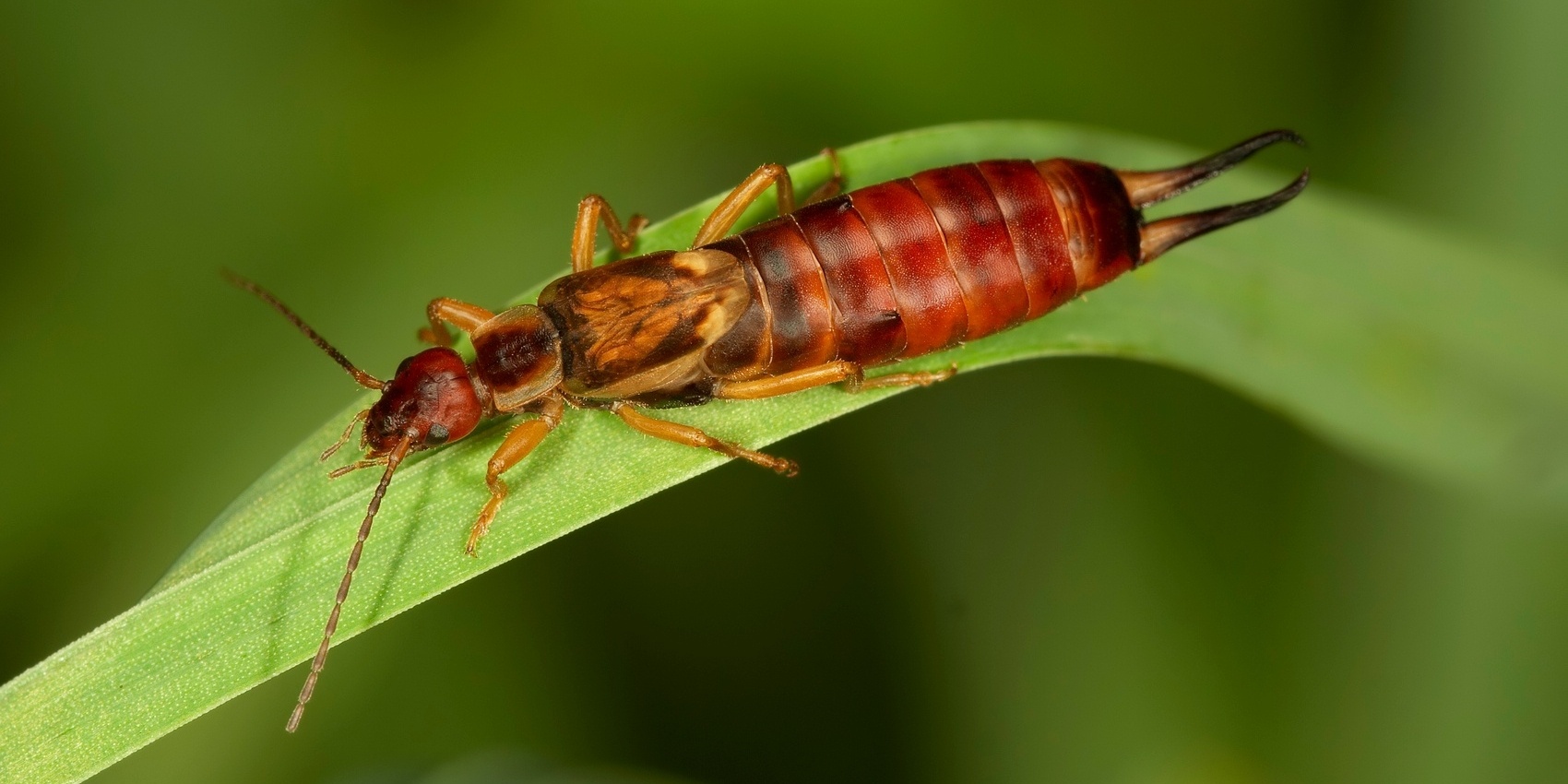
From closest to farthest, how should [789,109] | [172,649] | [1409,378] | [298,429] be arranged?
[172,649] → [1409,378] → [298,429] → [789,109]

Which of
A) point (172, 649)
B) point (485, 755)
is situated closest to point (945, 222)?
point (485, 755)

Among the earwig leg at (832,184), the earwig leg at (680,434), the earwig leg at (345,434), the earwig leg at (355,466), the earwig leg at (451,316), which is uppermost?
the earwig leg at (832,184)

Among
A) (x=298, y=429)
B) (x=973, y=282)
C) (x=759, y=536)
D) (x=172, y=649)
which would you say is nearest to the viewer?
(x=172, y=649)

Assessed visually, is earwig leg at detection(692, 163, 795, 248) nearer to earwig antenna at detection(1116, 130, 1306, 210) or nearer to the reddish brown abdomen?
the reddish brown abdomen

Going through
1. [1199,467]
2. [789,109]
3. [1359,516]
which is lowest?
[1359,516]

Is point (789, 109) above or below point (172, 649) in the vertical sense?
above

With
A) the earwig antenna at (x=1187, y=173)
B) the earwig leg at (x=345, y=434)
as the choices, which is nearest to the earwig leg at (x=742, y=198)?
the earwig antenna at (x=1187, y=173)

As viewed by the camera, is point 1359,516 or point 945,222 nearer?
point 945,222

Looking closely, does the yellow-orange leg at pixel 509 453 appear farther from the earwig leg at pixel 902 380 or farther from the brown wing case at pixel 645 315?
the earwig leg at pixel 902 380

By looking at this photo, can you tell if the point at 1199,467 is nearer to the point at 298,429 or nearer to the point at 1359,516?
the point at 1359,516
